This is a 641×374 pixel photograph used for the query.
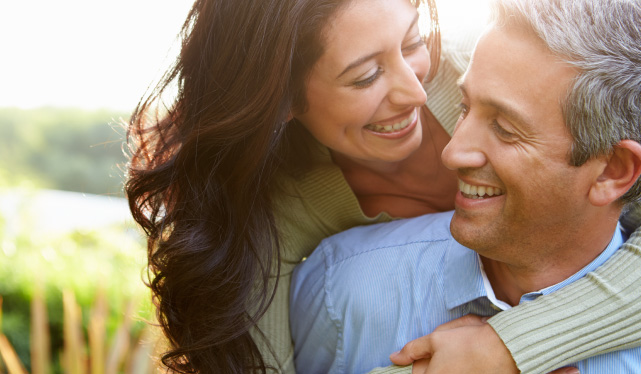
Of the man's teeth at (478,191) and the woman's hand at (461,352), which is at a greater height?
the man's teeth at (478,191)

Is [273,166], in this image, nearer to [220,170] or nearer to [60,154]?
[220,170]

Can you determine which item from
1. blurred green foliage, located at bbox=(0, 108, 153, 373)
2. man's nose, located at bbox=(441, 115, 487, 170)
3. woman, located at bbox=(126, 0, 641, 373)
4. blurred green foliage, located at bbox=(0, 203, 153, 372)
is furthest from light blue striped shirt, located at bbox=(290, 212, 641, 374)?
blurred green foliage, located at bbox=(0, 203, 153, 372)

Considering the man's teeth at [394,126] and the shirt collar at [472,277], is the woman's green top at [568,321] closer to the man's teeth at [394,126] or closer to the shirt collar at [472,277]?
the shirt collar at [472,277]

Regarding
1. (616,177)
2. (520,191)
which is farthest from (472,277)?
(616,177)

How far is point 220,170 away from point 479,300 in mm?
991

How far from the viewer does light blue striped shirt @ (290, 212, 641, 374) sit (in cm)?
215

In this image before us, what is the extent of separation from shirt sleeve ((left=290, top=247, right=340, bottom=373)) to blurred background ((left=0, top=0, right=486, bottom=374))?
0.68 m

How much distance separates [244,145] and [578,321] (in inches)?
47.1

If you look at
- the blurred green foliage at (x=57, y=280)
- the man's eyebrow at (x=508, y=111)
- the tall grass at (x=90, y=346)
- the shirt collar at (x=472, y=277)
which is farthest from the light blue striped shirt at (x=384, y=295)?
the blurred green foliage at (x=57, y=280)

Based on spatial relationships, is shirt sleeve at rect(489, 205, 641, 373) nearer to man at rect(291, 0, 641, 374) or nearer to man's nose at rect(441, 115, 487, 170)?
man at rect(291, 0, 641, 374)

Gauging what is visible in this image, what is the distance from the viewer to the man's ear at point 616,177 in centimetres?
182

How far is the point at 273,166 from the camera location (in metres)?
2.54

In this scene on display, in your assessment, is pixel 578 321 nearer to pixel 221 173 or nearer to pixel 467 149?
pixel 467 149

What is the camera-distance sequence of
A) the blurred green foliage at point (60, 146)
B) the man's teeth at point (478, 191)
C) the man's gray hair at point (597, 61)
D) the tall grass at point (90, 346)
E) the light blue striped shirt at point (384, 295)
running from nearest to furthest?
the man's gray hair at point (597, 61)
the man's teeth at point (478, 191)
the light blue striped shirt at point (384, 295)
the tall grass at point (90, 346)
the blurred green foliage at point (60, 146)
